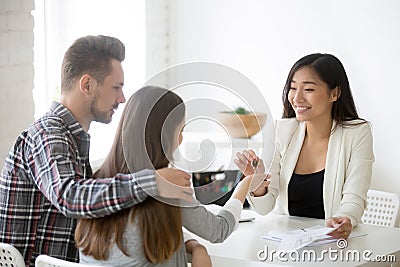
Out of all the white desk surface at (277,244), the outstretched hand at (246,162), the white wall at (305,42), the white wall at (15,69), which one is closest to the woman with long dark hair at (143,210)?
the white desk surface at (277,244)

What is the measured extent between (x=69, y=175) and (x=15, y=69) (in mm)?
1238

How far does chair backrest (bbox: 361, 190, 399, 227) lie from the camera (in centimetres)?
327

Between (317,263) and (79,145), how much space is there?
78 centimetres

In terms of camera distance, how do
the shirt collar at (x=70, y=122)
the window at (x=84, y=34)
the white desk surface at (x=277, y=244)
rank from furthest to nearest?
1. the window at (x=84, y=34)
2. the white desk surface at (x=277, y=244)
3. the shirt collar at (x=70, y=122)

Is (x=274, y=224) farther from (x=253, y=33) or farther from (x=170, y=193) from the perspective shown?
(x=253, y=33)

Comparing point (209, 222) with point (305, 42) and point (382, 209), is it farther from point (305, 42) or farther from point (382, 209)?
point (305, 42)

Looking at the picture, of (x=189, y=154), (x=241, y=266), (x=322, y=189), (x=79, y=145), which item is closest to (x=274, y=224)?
(x=322, y=189)

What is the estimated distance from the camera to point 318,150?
3045 millimetres

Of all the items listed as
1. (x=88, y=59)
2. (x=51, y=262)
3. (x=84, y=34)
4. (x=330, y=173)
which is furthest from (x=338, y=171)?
(x=84, y=34)

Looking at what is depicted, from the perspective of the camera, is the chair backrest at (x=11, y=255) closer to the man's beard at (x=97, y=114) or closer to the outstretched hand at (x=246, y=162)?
the man's beard at (x=97, y=114)

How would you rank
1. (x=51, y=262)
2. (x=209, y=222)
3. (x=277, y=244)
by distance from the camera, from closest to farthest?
(x=51, y=262) → (x=209, y=222) → (x=277, y=244)

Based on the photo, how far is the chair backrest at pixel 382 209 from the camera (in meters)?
3.27

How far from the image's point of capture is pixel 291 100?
3.04 m

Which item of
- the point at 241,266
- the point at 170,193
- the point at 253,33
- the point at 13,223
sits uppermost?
the point at 253,33
